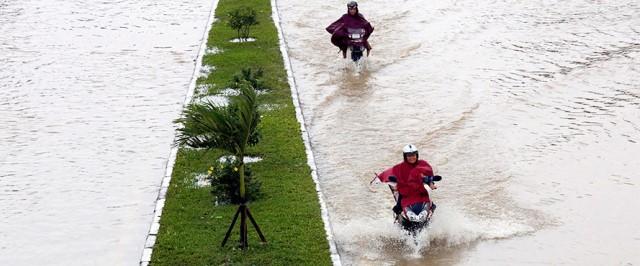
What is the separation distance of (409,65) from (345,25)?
179cm

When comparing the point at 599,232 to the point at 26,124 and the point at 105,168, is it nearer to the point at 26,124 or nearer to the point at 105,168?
the point at 105,168

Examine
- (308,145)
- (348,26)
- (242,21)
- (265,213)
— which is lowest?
(242,21)

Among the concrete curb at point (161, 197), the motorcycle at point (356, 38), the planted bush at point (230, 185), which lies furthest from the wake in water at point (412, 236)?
the motorcycle at point (356, 38)

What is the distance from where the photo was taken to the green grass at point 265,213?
1191 cm

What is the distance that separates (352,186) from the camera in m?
14.7

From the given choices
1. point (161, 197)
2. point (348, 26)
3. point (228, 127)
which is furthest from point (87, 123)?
point (228, 127)

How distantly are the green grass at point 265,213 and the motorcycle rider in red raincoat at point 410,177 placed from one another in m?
1.08

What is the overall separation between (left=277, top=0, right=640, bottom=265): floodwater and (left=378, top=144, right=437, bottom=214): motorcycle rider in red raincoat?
55 cm

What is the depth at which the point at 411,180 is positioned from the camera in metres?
12.2

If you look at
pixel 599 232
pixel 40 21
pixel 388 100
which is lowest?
pixel 40 21

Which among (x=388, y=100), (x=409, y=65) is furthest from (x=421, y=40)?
(x=388, y=100)

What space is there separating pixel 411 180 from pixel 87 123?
827 cm

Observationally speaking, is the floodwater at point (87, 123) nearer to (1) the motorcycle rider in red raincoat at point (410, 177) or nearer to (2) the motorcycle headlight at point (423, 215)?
(1) the motorcycle rider in red raincoat at point (410, 177)

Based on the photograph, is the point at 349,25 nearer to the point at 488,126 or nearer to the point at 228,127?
the point at 488,126
